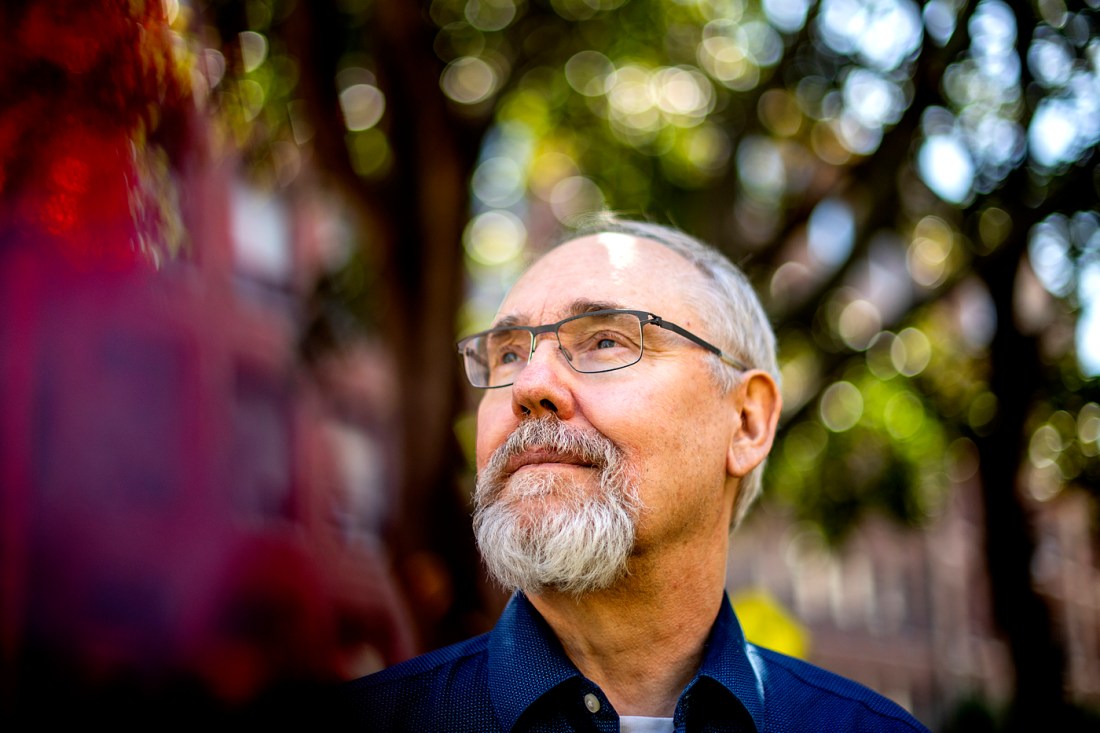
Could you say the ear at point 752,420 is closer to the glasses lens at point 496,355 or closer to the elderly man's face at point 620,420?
the elderly man's face at point 620,420

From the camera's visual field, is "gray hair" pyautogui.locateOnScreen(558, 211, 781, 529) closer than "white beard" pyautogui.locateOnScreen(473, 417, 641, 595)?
No

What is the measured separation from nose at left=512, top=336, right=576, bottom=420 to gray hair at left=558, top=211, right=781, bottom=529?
401 mm

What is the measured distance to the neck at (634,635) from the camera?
216 centimetres

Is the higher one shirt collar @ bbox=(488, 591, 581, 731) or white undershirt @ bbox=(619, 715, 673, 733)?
shirt collar @ bbox=(488, 591, 581, 731)

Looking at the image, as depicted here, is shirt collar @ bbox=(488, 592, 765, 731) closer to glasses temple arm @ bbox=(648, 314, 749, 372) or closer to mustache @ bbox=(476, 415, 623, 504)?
mustache @ bbox=(476, 415, 623, 504)

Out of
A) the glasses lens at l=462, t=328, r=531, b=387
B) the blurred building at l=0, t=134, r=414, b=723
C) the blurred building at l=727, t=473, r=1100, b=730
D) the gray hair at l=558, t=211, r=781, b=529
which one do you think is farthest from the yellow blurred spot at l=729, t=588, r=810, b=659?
the blurred building at l=727, t=473, r=1100, b=730

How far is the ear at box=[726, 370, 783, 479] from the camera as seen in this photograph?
246cm

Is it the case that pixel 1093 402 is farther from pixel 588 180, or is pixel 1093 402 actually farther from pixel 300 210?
pixel 300 210

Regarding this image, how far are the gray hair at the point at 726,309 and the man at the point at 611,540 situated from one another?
0.02 metres

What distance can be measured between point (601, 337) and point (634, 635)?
66cm

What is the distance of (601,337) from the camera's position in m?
2.32

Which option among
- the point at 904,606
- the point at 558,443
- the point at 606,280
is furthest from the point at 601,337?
the point at 904,606

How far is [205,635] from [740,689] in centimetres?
216

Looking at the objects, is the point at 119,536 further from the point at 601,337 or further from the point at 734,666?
the point at 734,666
